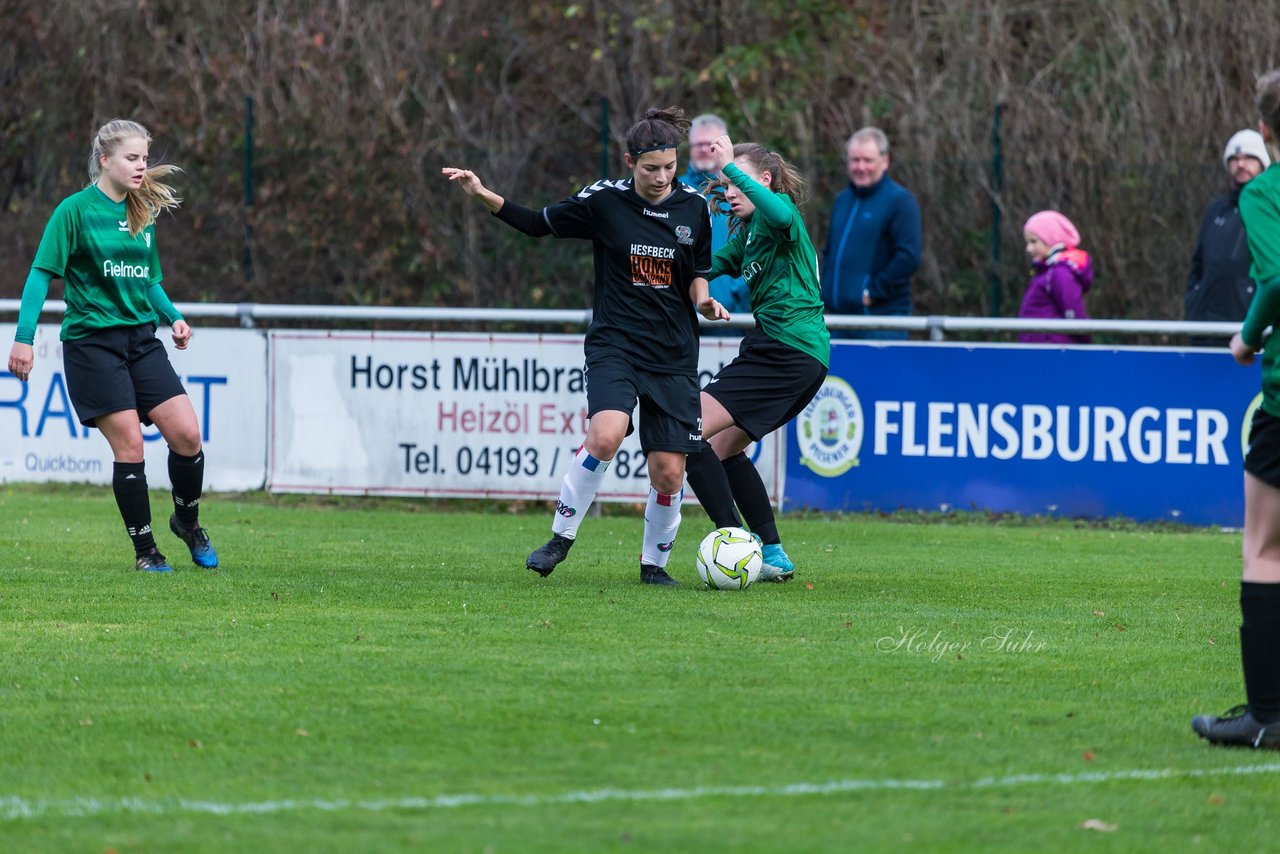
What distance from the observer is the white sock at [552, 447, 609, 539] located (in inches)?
329

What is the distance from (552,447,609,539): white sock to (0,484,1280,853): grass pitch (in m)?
0.30

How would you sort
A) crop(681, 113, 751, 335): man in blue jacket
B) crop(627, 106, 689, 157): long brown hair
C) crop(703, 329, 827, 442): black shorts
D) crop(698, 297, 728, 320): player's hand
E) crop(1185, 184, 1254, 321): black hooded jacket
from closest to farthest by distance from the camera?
crop(627, 106, 689, 157): long brown hair → crop(698, 297, 728, 320): player's hand → crop(703, 329, 827, 442): black shorts → crop(681, 113, 751, 335): man in blue jacket → crop(1185, 184, 1254, 321): black hooded jacket

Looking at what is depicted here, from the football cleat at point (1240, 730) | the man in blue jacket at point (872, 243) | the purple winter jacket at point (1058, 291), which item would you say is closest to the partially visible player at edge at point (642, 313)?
the football cleat at point (1240, 730)

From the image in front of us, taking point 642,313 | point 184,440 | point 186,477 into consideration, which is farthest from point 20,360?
point 642,313

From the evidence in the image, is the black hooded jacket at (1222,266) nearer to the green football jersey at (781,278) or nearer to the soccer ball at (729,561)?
the green football jersey at (781,278)

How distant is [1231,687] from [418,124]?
13.4 metres

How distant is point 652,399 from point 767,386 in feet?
2.17

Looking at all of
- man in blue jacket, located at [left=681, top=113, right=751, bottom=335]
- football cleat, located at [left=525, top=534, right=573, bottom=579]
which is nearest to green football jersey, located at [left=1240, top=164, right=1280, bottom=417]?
football cleat, located at [left=525, top=534, right=573, bottom=579]

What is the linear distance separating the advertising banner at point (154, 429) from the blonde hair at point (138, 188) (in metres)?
3.99

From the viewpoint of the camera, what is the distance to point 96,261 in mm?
8500

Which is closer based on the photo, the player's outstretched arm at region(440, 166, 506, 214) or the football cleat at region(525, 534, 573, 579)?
the player's outstretched arm at region(440, 166, 506, 214)

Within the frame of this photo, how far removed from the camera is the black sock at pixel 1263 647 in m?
5.21

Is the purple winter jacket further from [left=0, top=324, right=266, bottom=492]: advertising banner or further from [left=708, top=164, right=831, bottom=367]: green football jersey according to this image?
[left=0, top=324, right=266, bottom=492]: advertising banner

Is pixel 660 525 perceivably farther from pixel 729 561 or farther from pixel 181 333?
pixel 181 333
